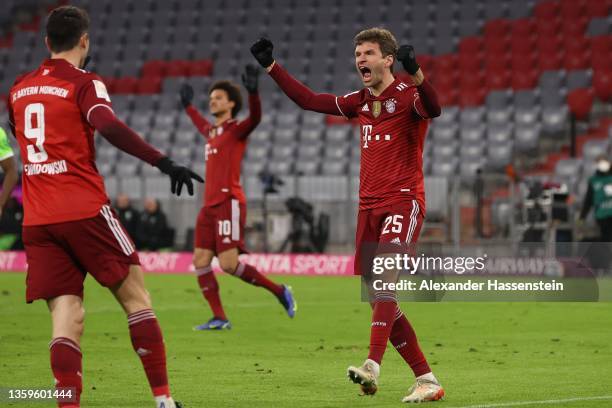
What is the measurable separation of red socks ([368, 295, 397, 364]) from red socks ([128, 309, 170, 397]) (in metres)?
1.49

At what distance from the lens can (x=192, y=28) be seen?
3484cm

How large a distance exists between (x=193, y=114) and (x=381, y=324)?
21.8ft

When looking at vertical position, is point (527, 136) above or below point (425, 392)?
above

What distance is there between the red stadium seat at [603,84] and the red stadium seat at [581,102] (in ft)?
0.64

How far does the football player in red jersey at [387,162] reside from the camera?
305 inches

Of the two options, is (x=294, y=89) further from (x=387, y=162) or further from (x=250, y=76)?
(x=250, y=76)

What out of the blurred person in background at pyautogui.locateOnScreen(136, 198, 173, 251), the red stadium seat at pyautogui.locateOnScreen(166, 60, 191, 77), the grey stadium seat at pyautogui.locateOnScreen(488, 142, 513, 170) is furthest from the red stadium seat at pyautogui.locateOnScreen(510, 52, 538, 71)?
the blurred person in background at pyautogui.locateOnScreen(136, 198, 173, 251)

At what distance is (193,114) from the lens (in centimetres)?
1357

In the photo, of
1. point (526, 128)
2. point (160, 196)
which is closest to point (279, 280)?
point (160, 196)

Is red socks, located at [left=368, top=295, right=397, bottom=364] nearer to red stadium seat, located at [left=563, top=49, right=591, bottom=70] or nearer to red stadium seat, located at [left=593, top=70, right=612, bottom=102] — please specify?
red stadium seat, located at [left=593, top=70, right=612, bottom=102]

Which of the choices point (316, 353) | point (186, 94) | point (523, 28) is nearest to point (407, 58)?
point (316, 353)

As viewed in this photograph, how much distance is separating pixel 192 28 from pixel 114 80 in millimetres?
2718

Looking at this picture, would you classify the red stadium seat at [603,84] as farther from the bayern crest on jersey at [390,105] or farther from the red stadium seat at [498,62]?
the bayern crest on jersey at [390,105]

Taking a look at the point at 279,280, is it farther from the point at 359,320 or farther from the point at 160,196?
the point at 359,320
